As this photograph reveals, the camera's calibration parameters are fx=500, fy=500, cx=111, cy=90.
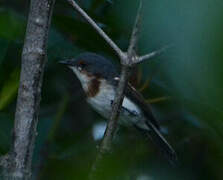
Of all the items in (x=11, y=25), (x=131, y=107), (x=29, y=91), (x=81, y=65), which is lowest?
(x=131, y=107)

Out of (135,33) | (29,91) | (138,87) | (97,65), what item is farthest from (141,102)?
(135,33)

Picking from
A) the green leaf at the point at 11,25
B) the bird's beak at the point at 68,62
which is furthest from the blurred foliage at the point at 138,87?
the bird's beak at the point at 68,62

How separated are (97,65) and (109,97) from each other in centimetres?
35

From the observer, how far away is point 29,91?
2236 mm

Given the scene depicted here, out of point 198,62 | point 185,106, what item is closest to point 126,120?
point 185,106

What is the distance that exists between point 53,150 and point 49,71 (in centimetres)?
74

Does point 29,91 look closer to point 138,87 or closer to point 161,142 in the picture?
point 138,87

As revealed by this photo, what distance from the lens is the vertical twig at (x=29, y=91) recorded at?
7.31ft

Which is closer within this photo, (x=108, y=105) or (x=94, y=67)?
(x=108, y=105)

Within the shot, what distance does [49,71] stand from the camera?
417 cm

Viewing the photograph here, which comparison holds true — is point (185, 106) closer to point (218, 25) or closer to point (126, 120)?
point (126, 120)

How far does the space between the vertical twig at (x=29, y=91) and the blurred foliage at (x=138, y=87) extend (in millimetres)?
193

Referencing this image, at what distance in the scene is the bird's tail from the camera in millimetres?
3877

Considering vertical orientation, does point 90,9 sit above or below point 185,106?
above
